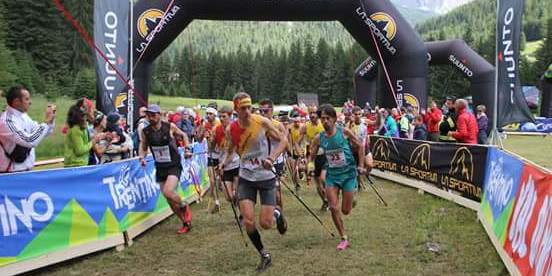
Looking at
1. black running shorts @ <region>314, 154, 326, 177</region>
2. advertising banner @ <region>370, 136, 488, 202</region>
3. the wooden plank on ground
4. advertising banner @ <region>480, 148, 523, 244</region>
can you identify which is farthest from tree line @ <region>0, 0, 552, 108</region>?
advertising banner @ <region>480, 148, 523, 244</region>

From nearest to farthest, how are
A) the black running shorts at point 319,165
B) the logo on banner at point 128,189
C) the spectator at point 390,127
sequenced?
the logo on banner at point 128,189, the black running shorts at point 319,165, the spectator at point 390,127

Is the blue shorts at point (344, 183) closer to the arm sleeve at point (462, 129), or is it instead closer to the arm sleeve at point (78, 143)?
the arm sleeve at point (78, 143)

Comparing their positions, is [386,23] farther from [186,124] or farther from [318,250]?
[318,250]

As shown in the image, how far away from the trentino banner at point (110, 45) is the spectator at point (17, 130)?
9.89 feet

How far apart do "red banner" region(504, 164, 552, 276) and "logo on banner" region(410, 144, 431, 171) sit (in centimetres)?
595

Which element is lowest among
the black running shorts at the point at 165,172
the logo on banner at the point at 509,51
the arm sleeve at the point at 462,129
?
the black running shorts at the point at 165,172

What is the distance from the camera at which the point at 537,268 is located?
4.21m

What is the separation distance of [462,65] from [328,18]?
331 inches

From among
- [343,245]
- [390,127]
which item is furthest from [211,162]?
[390,127]

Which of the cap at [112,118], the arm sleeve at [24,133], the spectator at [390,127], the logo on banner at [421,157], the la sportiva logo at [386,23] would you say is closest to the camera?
the arm sleeve at [24,133]

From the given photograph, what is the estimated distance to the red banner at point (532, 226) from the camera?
4136 millimetres

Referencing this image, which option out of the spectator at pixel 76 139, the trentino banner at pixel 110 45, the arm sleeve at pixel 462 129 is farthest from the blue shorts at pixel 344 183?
the trentino banner at pixel 110 45

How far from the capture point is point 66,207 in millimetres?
5781

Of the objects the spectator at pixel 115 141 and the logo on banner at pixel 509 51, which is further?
the spectator at pixel 115 141
